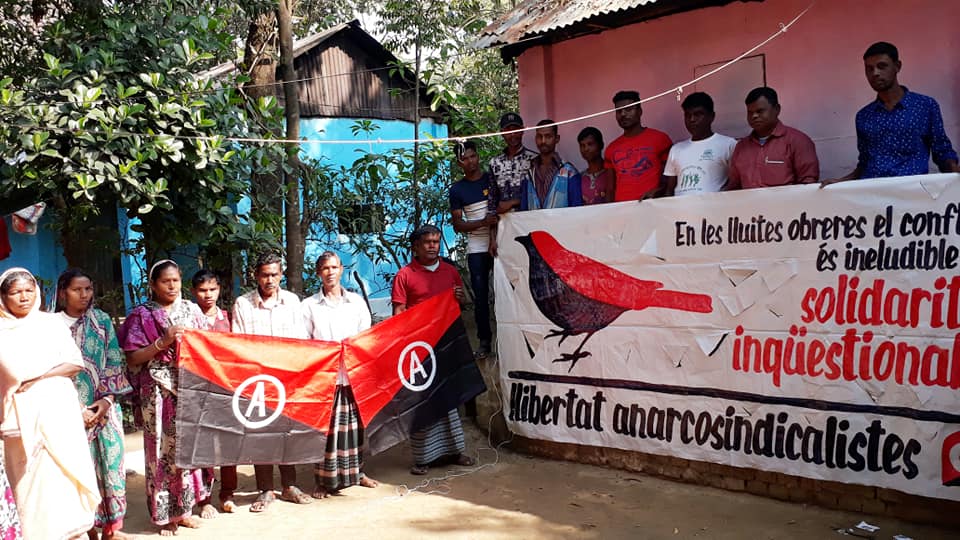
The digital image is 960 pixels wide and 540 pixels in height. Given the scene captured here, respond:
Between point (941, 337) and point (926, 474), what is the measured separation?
2.28 ft

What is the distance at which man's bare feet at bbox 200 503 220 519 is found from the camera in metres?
4.95

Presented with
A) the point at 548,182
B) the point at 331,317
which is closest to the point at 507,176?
the point at 548,182

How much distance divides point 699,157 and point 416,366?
93.4 inches

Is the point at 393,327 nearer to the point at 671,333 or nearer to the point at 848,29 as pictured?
the point at 671,333

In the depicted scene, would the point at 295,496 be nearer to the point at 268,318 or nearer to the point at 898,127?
the point at 268,318

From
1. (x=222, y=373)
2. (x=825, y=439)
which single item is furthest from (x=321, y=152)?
(x=825, y=439)

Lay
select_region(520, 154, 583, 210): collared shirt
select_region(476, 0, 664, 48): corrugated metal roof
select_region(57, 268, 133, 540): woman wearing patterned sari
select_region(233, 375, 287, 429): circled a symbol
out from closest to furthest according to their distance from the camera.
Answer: select_region(57, 268, 133, 540): woman wearing patterned sari, select_region(233, 375, 287, 429): circled a symbol, select_region(520, 154, 583, 210): collared shirt, select_region(476, 0, 664, 48): corrugated metal roof

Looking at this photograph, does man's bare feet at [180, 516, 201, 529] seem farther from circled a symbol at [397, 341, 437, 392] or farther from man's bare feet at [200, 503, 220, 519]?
circled a symbol at [397, 341, 437, 392]

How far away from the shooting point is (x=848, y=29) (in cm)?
566

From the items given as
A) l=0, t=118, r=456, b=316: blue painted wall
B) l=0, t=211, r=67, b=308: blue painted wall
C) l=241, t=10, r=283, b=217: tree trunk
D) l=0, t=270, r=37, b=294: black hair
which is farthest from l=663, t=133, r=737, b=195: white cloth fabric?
l=0, t=211, r=67, b=308: blue painted wall

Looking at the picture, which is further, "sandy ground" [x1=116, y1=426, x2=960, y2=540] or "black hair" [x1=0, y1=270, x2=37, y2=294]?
"sandy ground" [x1=116, y1=426, x2=960, y2=540]

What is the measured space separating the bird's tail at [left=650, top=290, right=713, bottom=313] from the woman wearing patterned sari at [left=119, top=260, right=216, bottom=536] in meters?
2.89

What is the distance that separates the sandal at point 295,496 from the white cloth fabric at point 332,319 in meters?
0.76

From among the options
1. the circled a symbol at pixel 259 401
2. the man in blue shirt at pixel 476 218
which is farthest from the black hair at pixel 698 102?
the circled a symbol at pixel 259 401
